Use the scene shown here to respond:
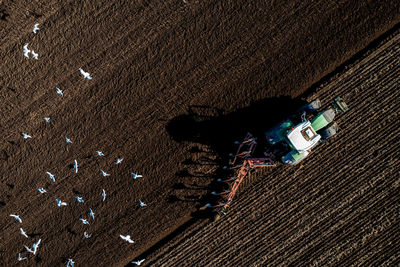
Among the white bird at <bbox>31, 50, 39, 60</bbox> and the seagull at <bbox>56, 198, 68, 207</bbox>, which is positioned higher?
the white bird at <bbox>31, 50, 39, 60</bbox>

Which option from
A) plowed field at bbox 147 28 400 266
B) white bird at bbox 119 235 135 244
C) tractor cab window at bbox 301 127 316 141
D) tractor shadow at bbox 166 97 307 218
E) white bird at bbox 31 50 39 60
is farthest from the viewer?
white bird at bbox 119 235 135 244

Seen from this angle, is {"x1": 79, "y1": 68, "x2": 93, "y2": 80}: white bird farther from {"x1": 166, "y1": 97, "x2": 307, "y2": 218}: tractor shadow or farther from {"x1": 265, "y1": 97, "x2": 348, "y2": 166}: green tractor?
{"x1": 265, "y1": 97, "x2": 348, "y2": 166}: green tractor

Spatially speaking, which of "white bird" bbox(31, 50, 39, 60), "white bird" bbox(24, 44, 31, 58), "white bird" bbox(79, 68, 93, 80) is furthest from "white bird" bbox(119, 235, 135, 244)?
"white bird" bbox(24, 44, 31, 58)

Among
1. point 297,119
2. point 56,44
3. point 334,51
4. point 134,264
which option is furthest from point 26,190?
point 334,51

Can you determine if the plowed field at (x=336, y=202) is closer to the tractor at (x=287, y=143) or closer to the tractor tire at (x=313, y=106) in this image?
the tractor at (x=287, y=143)

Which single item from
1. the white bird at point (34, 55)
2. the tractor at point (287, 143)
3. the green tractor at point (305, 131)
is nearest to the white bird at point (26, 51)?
the white bird at point (34, 55)

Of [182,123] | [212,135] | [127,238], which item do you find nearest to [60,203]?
[127,238]

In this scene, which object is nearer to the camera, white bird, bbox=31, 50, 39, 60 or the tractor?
the tractor

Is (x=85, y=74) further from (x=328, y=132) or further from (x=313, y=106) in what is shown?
(x=328, y=132)
